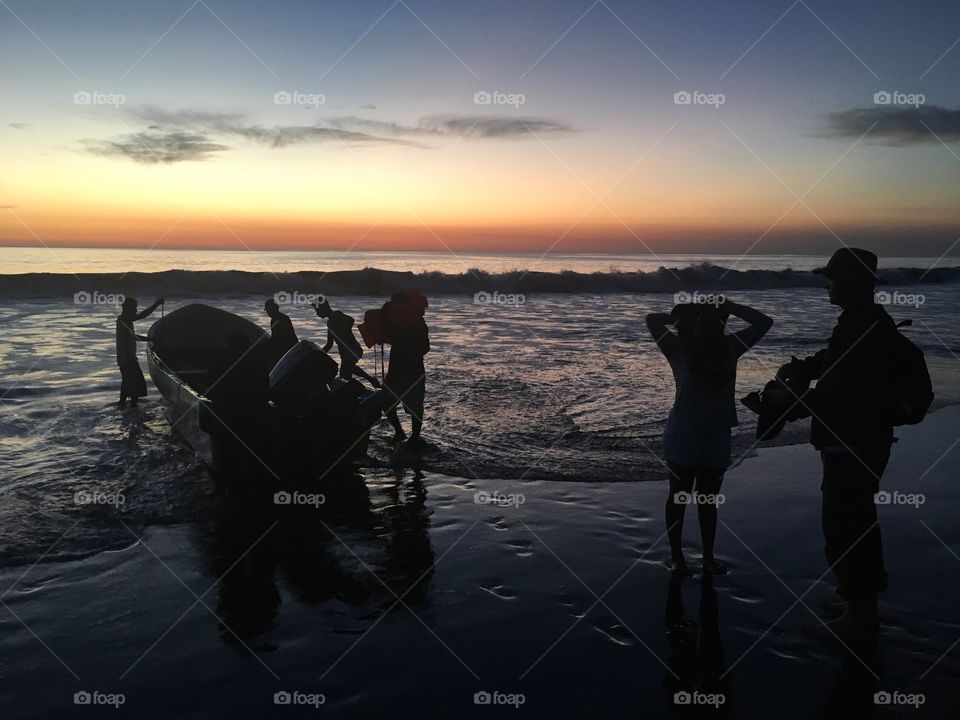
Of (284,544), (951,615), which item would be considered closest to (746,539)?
(951,615)

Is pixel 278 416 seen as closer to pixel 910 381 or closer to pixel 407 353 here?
pixel 407 353

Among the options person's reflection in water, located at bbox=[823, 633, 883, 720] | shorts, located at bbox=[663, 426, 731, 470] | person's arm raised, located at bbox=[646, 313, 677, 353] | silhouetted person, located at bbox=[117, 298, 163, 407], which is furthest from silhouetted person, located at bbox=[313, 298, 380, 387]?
person's reflection in water, located at bbox=[823, 633, 883, 720]

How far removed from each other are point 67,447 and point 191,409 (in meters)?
2.66

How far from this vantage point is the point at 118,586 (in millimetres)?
5586

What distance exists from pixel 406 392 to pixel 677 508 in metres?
5.36

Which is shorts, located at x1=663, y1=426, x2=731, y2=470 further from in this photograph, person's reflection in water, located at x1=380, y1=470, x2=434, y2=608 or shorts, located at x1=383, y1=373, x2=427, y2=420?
shorts, located at x1=383, y1=373, x2=427, y2=420

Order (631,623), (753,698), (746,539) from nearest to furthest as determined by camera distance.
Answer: (753,698), (631,623), (746,539)

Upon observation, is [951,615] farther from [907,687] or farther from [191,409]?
[191,409]

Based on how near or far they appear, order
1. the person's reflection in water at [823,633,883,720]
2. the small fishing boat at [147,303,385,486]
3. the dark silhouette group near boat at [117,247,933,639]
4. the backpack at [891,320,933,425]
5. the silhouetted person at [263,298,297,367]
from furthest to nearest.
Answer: the silhouetted person at [263,298,297,367]
the small fishing boat at [147,303,385,486]
the dark silhouette group near boat at [117,247,933,639]
the backpack at [891,320,933,425]
the person's reflection in water at [823,633,883,720]

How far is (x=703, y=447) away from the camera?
5223 millimetres

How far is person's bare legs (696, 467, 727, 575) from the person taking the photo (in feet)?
17.5

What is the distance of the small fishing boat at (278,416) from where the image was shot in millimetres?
7605

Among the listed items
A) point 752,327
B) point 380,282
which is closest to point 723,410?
point 752,327

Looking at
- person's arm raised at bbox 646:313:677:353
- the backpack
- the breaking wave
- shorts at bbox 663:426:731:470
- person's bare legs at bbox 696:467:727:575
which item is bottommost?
person's bare legs at bbox 696:467:727:575
